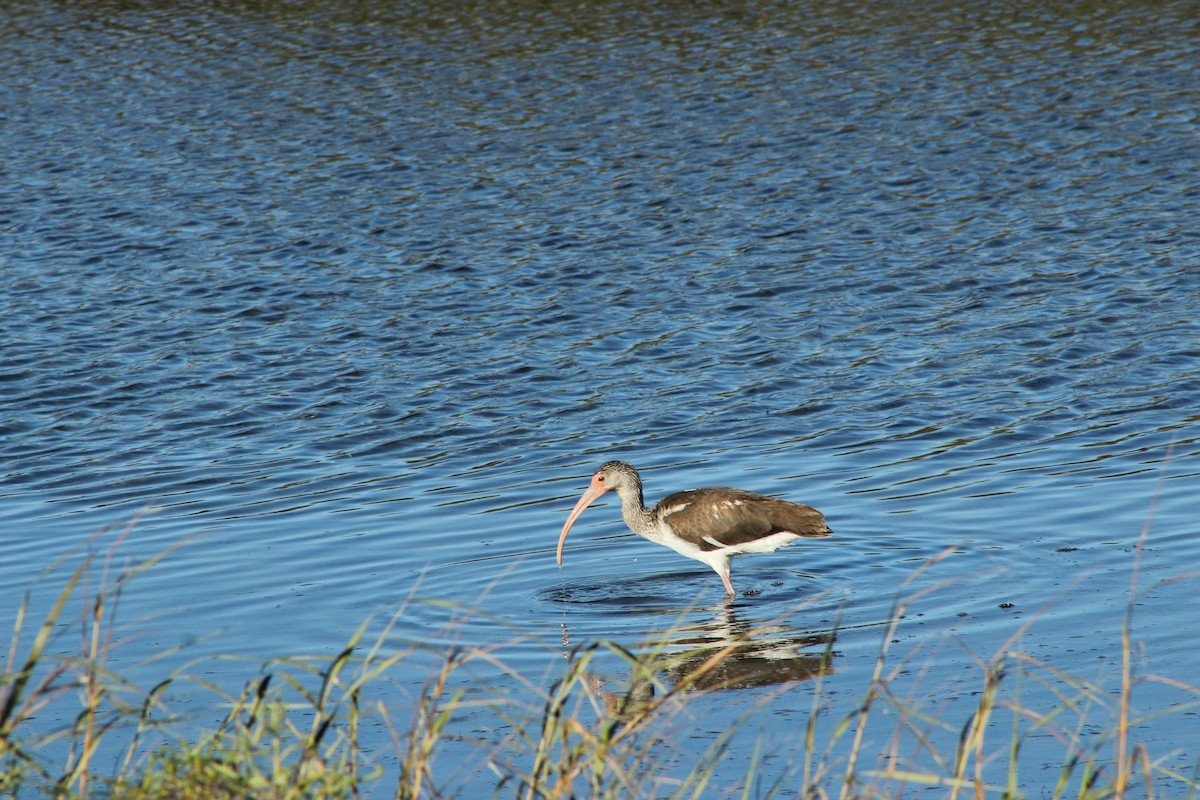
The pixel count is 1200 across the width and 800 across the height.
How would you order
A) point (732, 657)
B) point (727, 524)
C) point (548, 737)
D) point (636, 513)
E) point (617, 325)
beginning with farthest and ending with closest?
point (617, 325), point (636, 513), point (727, 524), point (732, 657), point (548, 737)

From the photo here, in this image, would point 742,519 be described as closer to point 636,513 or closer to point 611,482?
point 636,513

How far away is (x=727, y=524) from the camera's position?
1094 centimetres

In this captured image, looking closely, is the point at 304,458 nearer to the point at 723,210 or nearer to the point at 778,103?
the point at 723,210

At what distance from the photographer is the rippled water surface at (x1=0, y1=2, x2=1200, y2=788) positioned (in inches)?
416

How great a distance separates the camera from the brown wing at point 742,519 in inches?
429

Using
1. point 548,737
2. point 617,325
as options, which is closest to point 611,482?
point 617,325

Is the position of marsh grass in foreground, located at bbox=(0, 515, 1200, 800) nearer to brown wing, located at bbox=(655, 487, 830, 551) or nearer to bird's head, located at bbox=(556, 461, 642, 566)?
brown wing, located at bbox=(655, 487, 830, 551)

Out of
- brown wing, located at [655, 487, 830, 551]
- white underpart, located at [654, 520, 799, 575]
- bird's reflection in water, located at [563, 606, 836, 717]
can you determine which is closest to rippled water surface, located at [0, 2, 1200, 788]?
bird's reflection in water, located at [563, 606, 836, 717]

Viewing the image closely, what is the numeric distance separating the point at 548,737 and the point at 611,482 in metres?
6.26

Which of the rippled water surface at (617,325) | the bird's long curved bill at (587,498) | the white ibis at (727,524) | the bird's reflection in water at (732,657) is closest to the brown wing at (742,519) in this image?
the white ibis at (727,524)

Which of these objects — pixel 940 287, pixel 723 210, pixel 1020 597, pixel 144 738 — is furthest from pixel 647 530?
pixel 723 210

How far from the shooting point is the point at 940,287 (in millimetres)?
18359

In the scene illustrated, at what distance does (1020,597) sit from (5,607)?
6182mm

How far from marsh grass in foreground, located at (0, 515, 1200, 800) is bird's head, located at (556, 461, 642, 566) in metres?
2.16
